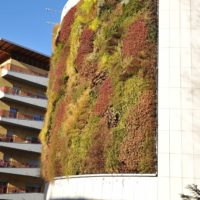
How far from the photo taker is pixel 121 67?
23.2m

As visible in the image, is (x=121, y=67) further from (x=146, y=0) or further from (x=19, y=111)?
(x=19, y=111)

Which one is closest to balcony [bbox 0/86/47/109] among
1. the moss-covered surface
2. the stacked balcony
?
the stacked balcony

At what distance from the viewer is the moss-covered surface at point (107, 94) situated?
21281 millimetres

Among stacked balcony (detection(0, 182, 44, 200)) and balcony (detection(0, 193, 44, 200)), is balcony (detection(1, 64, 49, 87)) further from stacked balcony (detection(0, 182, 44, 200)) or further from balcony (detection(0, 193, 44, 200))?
balcony (detection(0, 193, 44, 200))

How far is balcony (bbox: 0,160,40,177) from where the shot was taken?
1614 inches

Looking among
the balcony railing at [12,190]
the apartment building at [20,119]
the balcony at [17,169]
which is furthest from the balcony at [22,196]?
the balcony at [17,169]

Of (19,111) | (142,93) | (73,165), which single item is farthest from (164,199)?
(19,111)

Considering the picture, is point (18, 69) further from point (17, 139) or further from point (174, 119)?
point (174, 119)

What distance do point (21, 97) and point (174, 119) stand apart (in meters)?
26.9

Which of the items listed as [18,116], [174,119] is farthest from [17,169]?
[174,119]

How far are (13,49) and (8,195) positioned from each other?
15.4 m

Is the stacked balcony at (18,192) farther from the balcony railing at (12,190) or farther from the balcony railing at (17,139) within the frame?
the balcony railing at (17,139)

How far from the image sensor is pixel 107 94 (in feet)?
77.4

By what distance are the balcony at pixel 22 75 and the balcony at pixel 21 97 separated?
1.37 metres
